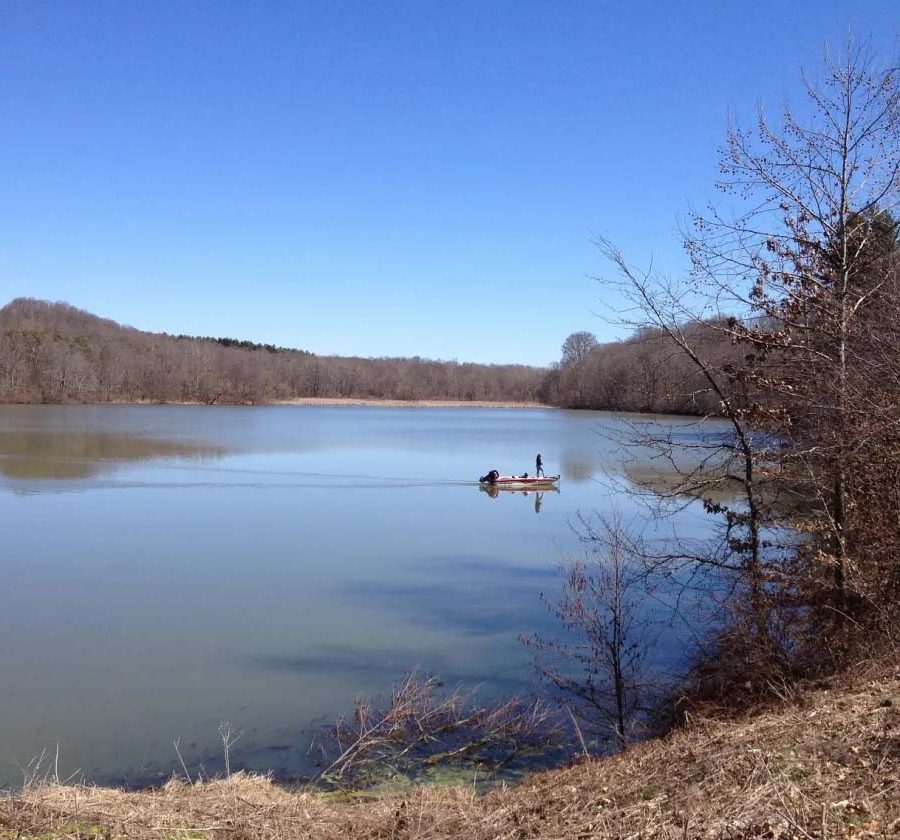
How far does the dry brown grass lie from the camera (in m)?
3.93

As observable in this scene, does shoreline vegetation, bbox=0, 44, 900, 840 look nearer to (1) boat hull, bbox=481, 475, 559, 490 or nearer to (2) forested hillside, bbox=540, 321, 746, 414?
(2) forested hillside, bbox=540, 321, 746, 414

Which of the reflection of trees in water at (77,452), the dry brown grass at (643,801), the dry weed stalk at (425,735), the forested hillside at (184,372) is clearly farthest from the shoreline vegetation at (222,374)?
the dry brown grass at (643,801)

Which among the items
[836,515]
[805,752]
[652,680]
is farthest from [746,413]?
[805,752]

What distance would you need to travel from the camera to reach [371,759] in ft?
24.1

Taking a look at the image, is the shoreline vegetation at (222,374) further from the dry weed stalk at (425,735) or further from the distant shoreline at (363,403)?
the dry weed stalk at (425,735)

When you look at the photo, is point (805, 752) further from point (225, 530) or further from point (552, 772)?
point (225, 530)

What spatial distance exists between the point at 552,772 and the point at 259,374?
316 feet

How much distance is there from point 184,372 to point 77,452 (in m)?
62.5

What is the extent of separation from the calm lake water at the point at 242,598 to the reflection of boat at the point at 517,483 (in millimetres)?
739

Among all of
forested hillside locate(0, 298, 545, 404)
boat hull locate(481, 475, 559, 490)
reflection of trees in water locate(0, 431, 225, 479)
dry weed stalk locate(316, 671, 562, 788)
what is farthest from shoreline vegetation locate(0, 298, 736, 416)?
dry weed stalk locate(316, 671, 562, 788)

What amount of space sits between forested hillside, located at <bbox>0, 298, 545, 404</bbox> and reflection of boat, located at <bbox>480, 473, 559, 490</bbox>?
64867 millimetres

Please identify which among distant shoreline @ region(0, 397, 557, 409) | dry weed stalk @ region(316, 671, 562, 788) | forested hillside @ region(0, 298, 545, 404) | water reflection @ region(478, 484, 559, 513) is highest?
forested hillside @ region(0, 298, 545, 404)

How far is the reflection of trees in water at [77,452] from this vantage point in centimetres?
2725

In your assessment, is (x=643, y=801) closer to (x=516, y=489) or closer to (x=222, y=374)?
(x=516, y=489)
